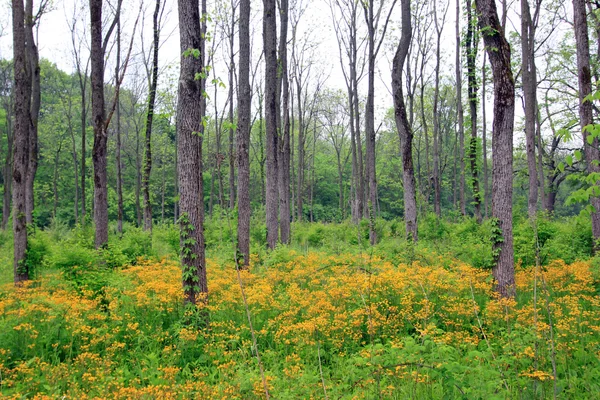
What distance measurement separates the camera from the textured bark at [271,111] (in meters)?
11.7

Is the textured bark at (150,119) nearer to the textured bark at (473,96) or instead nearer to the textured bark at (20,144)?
the textured bark at (20,144)

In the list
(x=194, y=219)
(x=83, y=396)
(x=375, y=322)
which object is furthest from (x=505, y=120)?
(x=83, y=396)

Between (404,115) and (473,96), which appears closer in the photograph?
(404,115)

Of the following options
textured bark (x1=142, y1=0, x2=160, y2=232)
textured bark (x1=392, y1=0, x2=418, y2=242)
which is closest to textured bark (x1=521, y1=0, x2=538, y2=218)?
textured bark (x1=392, y1=0, x2=418, y2=242)

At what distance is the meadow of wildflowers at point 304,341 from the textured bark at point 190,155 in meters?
0.55

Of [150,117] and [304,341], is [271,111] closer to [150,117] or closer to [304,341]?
[150,117]

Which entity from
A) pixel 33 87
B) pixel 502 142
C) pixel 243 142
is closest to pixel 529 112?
pixel 502 142

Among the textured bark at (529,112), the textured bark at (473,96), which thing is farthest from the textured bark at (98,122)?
the textured bark at (529,112)

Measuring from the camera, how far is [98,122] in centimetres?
909

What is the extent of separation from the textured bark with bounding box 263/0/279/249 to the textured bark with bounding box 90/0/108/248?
15.1ft

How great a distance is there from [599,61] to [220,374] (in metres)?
19.9

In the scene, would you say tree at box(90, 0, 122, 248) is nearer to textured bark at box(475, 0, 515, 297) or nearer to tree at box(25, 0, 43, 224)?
tree at box(25, 0, 43, 224)

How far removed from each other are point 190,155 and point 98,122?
4841 millimetres

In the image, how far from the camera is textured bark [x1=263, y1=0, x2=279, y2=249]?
38.3 feet
